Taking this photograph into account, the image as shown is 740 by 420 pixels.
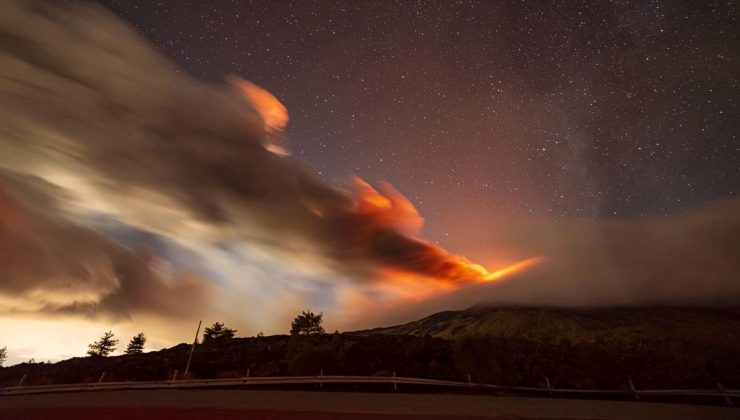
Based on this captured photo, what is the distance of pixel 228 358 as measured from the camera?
145 feet

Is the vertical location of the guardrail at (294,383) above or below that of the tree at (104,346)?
below

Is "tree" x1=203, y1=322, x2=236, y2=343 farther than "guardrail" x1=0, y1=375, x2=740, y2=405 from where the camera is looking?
Yes

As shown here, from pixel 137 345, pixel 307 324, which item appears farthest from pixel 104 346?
pixel 307 324

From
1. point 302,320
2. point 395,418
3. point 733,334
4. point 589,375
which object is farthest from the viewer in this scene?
point 733,334

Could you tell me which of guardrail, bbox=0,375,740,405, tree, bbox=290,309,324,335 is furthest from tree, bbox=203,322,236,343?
guardrail, bbox=0,375,740,405

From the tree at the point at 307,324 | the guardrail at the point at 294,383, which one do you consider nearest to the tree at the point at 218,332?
the tree at the point at 307,324

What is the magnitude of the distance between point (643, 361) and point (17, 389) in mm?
45261

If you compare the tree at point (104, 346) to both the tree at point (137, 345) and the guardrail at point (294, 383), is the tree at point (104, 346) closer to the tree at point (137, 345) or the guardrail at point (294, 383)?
the tree at point (137, 345)

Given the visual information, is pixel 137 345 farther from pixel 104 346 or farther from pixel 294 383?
pixel 294 383

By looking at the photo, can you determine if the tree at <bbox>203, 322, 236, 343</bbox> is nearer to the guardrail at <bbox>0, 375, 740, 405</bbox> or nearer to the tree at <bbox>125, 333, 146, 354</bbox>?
the tree at <bbox>125, 333, 146, 354</bbox>

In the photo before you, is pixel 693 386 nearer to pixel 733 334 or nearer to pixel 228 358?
pixel 228 358

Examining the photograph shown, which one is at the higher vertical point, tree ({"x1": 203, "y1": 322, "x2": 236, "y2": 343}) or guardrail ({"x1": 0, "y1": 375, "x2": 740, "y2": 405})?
tree ({"x1": 203, "y1": 322, "x2": 236, "y2": 343})

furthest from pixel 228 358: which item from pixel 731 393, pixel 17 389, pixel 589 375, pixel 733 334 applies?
pixel 733 334

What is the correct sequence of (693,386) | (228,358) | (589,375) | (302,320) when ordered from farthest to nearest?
(302,320) → (228,358) → (589,375) → (693,386)
